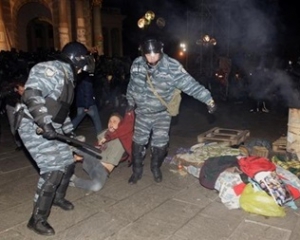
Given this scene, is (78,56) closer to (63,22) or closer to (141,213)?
(141,213)

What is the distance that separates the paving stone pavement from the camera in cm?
381

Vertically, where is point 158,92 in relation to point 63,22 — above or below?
below

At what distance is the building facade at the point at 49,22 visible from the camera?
67.8 feet

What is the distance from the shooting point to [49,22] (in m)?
24.1


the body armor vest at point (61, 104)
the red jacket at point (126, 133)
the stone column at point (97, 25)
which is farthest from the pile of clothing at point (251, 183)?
the stone column at point (97, 25)

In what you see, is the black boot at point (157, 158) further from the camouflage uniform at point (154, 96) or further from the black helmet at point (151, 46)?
the black helmet at point (151, 46)

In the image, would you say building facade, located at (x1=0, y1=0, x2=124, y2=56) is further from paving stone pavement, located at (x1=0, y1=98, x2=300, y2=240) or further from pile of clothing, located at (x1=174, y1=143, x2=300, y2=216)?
pile of clothing, located at (x1=174, y1=143, x2=300, y2=216)

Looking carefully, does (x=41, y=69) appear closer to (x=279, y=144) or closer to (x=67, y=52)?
(x=67, y=52)

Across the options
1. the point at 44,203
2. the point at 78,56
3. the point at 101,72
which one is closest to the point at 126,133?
the point at 78,56

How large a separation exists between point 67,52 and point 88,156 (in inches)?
74.9

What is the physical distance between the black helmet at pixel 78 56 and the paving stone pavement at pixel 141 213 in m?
1.87

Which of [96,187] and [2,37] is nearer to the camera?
[96,187]

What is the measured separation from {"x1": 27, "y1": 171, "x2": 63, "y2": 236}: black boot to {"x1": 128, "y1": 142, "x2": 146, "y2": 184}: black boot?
170 cm

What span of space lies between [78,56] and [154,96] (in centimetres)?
147
